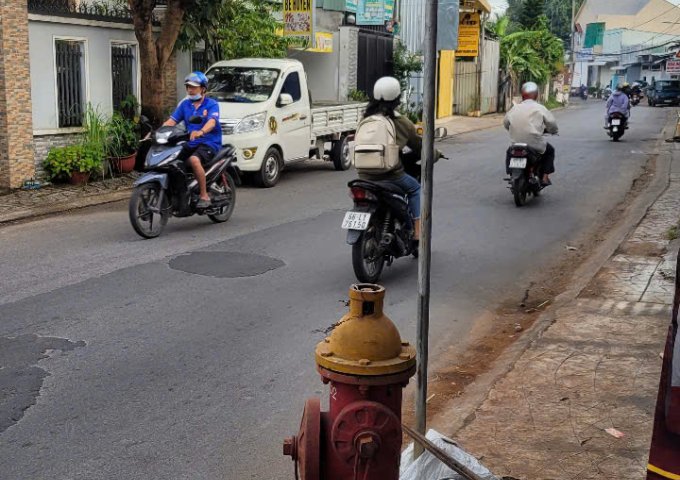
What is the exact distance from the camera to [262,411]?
16.2 ft

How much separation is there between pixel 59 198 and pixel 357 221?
6406 mm

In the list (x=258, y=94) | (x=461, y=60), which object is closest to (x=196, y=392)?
(x=258, y=94)

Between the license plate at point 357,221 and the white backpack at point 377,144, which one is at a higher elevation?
the white backpack at point 377,144

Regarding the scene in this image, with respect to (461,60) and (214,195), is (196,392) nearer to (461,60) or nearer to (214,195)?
(214,195)

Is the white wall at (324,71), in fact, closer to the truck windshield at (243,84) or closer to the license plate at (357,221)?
the truck windshield at (243,84)

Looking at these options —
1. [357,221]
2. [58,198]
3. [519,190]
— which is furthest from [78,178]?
[357,221]

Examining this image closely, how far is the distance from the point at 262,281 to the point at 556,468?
4266 millimetres

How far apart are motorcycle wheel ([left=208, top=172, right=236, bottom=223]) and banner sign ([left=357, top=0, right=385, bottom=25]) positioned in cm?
1500

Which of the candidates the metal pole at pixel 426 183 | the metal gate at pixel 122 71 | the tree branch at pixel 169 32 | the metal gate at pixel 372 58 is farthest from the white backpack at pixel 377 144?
the metal gate at pixel 372 58

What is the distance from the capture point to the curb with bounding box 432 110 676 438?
15.7 feet

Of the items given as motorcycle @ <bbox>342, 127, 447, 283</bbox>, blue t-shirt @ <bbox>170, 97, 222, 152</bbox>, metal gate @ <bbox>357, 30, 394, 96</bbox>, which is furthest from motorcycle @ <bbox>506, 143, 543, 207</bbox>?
metal gate @ <bbox>357, 30, 394, 96</bbox>

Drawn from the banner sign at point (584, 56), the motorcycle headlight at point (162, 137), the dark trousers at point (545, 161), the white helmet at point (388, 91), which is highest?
the banner sign at point (584, 56)

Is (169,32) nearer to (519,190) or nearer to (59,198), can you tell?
(59,198)

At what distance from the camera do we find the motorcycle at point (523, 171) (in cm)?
1192
